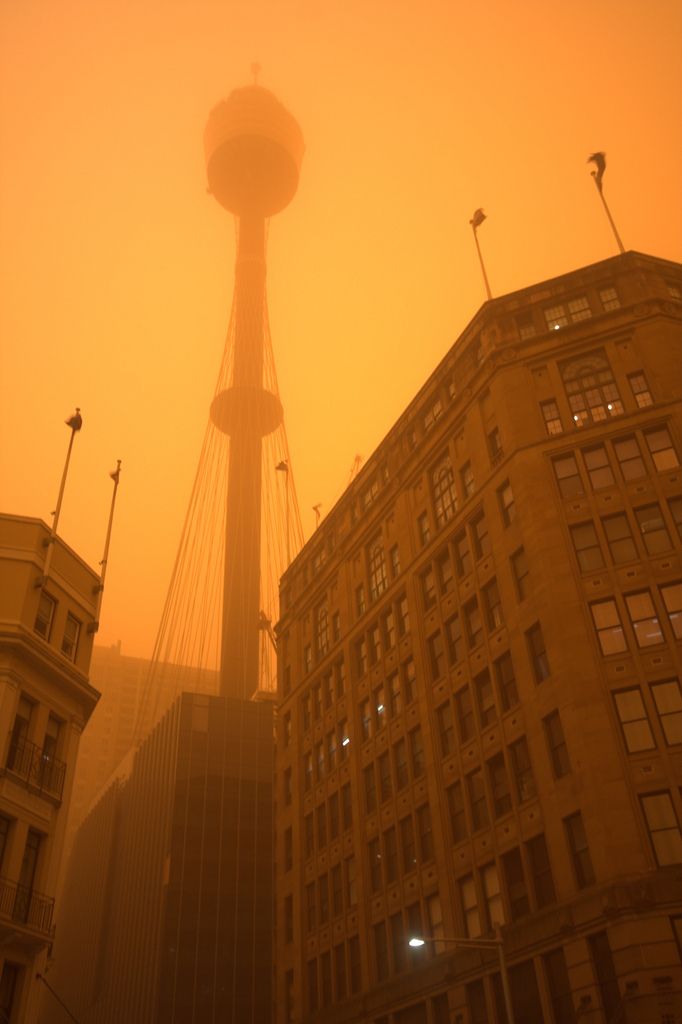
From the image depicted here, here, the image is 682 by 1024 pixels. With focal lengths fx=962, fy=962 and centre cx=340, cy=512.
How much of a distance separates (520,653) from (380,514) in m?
20.8

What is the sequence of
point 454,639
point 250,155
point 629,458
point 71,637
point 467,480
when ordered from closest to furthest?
point 71,637 < point 629,458 < point 454,639 < point 467,480 < point 250,155

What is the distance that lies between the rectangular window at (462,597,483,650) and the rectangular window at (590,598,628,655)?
7.56 metres

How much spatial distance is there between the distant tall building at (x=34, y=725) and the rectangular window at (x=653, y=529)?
25.9 m

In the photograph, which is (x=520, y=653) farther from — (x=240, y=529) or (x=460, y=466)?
(x=240, y=529)

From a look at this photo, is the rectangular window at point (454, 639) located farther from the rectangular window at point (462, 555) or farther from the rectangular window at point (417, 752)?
the rectangular window at point (417, 752)

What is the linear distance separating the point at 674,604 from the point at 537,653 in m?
6.37

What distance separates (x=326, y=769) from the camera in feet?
206

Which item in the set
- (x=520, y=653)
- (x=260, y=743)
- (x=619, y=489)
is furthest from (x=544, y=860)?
(x=260, y=743)

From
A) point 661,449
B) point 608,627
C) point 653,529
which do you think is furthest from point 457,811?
point 661,449

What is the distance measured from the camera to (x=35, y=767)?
3888cm

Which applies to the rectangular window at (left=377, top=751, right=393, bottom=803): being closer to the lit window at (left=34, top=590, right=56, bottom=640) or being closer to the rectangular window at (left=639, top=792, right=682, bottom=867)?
the rectangular window at (left=639, top=792, right=682, bottom=867)

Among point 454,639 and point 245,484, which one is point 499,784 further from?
point 245,484

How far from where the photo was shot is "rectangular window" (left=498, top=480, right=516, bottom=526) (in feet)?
159

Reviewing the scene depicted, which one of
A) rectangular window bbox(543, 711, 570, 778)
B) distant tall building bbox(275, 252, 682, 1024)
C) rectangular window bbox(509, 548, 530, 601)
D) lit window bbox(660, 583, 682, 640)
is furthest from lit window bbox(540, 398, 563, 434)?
rectangular window bbox(543, 711, 570, 778)
